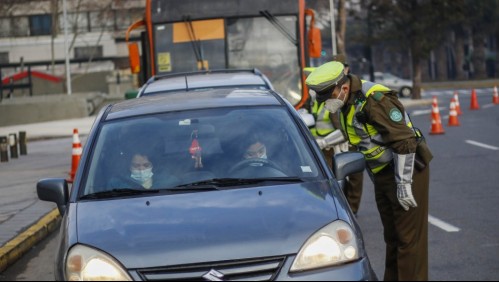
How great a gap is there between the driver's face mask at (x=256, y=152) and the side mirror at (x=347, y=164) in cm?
45

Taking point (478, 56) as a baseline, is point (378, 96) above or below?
above

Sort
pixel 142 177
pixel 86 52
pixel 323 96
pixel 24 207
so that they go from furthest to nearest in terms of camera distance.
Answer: pixel 86 52 < pixel 24 207 < pixel 323 96 < pixel 142 177

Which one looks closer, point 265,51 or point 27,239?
point 27,239

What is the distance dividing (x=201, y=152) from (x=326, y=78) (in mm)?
1080

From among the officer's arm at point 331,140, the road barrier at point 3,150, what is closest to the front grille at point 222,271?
the officer's arm at point 331,140

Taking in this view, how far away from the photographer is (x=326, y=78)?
25.0 feet

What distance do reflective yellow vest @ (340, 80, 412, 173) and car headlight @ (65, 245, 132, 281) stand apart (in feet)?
8.78

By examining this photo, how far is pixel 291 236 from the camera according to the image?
575cm

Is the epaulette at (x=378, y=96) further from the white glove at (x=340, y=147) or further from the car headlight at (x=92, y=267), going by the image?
the white glove at (x=340, y=147)

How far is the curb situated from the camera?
1099cm

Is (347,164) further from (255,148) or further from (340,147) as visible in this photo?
(340,147)

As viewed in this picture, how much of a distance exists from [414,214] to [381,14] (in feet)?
162

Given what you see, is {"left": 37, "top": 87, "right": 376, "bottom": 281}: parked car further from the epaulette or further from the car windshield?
the epaulette

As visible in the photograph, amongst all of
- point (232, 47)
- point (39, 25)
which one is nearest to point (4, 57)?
point (39, 25)
